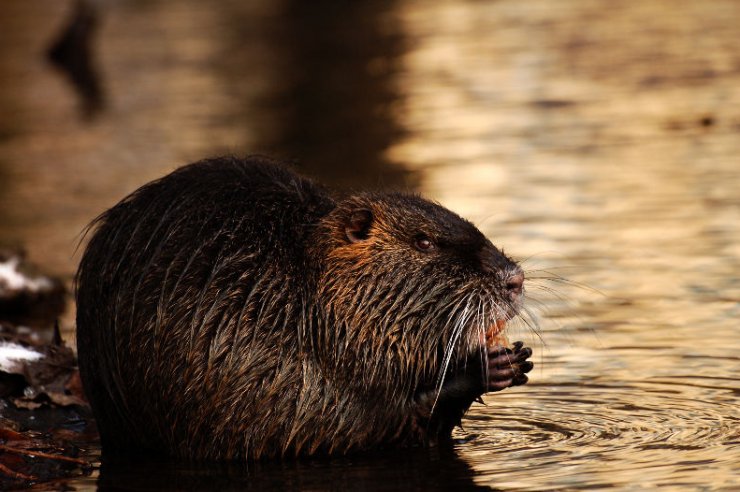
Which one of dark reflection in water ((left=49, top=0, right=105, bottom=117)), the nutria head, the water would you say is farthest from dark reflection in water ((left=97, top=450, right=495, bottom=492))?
dark reflection in water ((left=49, top=0, right=105, bottom=117))

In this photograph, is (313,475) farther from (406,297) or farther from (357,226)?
(357,226)

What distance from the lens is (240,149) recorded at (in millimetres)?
13672

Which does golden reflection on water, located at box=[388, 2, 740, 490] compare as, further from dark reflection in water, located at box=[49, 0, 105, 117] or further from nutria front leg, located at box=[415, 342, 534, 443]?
dark reflection in water, located at box=[49, 0, 105, 117]

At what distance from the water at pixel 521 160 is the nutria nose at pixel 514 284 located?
0.62 feet

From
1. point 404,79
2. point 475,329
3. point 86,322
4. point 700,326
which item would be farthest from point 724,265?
point 404,79

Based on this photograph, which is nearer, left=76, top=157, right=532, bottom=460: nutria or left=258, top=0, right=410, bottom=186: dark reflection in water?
left=76, top=157, right=532, bottom=460: nutria

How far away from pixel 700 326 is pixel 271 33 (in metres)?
21.2

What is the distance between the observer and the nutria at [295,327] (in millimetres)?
5387

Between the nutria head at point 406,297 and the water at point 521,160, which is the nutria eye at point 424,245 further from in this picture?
the water at point 521,160

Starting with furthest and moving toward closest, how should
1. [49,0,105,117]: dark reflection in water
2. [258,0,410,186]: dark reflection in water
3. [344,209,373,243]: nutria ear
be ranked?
[49,0,105,117]: dark reflection in water → [258,0,410,186]: dark reflection in water → [344,209,373,243]: nutria ear

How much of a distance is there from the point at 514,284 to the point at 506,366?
269 millimetres

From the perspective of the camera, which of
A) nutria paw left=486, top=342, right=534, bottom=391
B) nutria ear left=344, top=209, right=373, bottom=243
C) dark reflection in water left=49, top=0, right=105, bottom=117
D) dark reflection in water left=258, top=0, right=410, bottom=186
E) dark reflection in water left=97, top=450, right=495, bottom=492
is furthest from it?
dark reflection in water left=49, top=0, right=105, bottom=117

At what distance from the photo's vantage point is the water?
5.39 metres

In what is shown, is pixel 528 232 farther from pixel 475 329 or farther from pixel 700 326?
pixel 475 329
